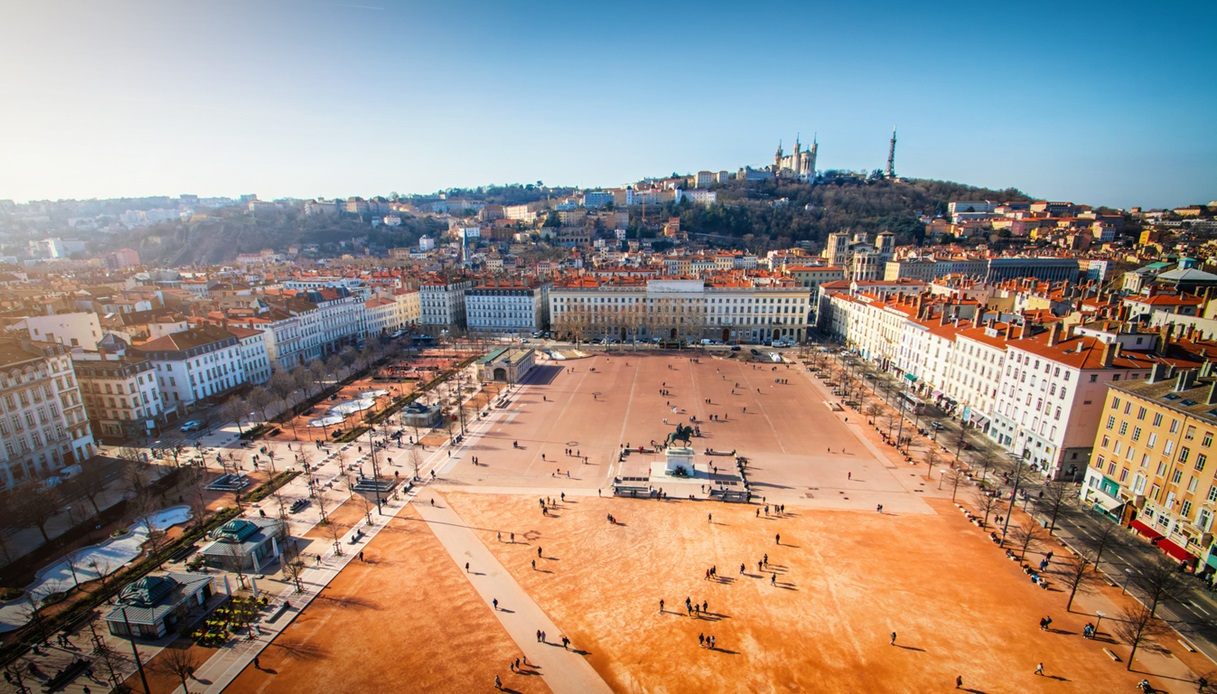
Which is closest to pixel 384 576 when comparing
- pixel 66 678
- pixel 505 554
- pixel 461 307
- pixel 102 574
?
pixel 505 554

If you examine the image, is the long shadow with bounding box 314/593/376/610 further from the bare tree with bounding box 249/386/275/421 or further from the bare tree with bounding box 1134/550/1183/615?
the bare tree with bounding box 1134/550/1183/615

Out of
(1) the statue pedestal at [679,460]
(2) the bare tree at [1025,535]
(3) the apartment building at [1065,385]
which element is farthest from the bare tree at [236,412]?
(3) the apartment building at [1065,385]

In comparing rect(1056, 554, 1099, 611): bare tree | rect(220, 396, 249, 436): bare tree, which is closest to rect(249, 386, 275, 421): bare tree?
rect(220, 396, 249, 436): bare tree

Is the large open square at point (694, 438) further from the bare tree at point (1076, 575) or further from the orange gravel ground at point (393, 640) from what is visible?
the orange gravel ground at point (393, 640)

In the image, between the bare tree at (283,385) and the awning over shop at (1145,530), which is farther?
the bare tree at (283,385)

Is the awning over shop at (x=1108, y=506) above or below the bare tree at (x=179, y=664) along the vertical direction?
below

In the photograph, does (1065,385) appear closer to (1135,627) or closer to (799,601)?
(1135,627)
